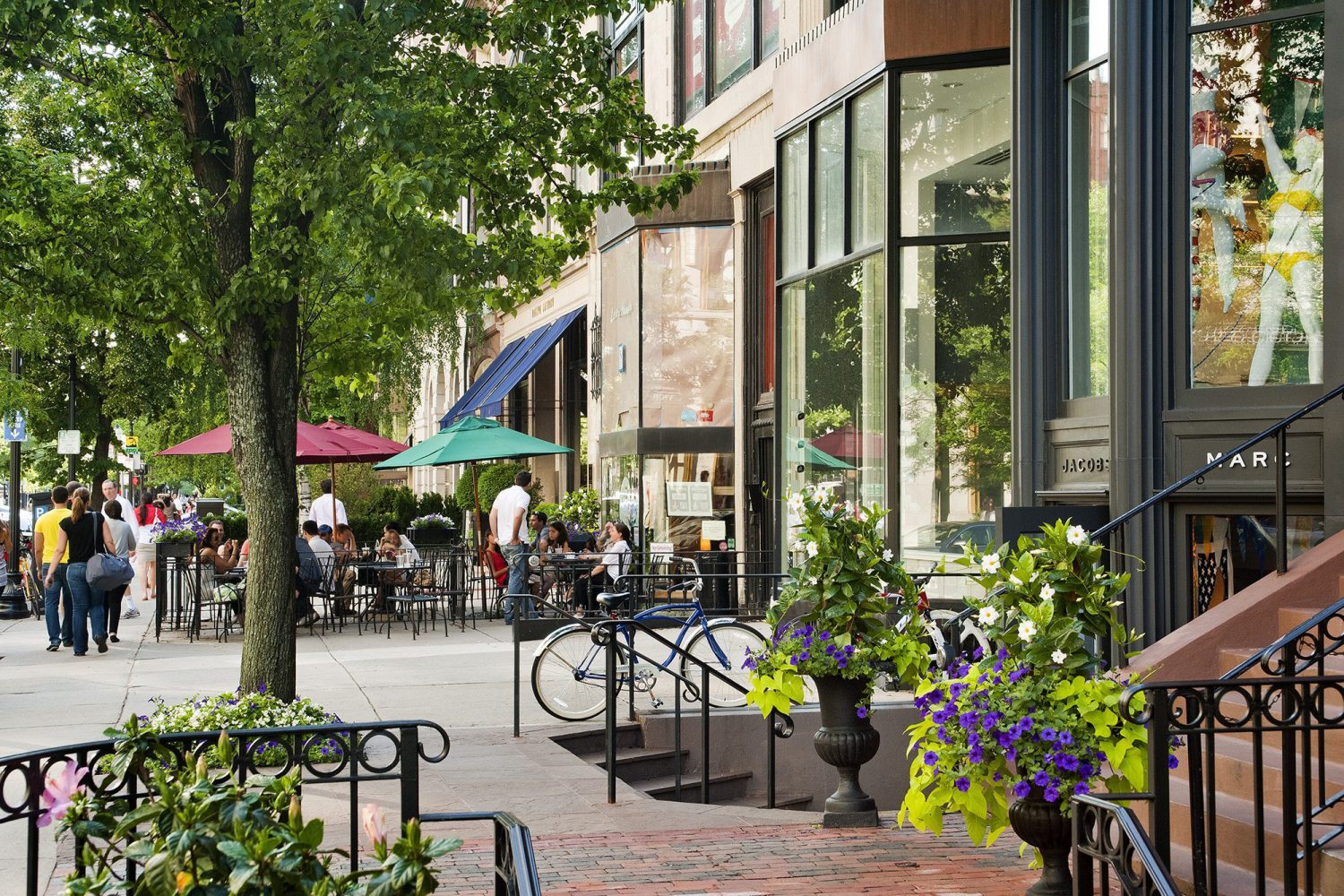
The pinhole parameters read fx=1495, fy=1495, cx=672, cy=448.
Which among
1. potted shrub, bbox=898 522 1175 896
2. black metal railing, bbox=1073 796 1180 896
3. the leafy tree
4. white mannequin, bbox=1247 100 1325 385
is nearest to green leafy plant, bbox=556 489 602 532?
the leafy tree

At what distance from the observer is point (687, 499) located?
21.2 meters

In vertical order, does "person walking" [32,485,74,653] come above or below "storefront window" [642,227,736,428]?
below

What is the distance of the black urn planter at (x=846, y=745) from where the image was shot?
831cm

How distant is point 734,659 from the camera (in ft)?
41.8

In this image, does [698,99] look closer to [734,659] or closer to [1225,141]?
[734,659]

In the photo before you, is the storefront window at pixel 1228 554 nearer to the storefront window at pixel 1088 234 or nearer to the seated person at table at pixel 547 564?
the storefront window at pixel 1088 234

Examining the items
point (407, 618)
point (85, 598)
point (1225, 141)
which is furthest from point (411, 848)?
point (407, 618)

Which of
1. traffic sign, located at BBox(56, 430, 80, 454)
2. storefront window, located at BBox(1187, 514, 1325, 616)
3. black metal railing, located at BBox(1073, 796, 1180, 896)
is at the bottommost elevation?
black metal railing, located at BBox(1073, 796, 1180, 896)

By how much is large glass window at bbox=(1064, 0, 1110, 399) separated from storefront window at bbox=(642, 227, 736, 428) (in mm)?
9962

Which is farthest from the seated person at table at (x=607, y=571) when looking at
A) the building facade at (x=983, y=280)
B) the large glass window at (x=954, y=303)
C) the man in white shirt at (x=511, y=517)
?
the large glass window at (x=954, y=303)

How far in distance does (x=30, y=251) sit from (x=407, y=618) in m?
11.2

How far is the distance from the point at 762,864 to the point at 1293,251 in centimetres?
536

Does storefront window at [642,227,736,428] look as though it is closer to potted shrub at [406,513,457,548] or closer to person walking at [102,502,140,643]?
potted shrub at [406,513,457,548]

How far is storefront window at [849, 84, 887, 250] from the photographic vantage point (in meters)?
14.8
